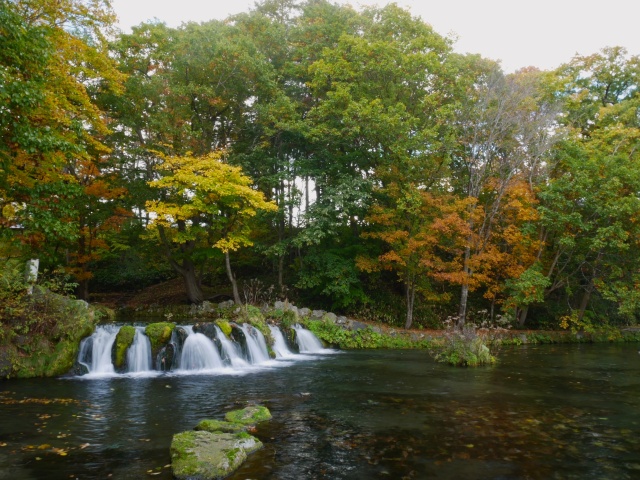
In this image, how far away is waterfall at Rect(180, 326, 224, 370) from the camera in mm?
11453

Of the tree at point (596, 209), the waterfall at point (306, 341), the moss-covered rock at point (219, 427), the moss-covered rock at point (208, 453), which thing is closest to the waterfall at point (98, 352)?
the moss-covered rock at point (219, 427)

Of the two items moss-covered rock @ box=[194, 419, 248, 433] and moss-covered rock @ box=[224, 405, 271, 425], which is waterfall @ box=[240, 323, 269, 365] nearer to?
moss-covered rock @ box=[224, 405, 271, 425]

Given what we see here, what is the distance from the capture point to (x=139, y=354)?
37.0 feet

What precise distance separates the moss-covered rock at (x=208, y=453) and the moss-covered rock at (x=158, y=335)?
6.49 metres

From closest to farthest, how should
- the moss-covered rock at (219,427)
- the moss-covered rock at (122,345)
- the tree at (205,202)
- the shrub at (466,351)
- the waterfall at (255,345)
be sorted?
1. the moss-covered rock at (219,427)
2. the moss-covered rock at (122,345)
3. the shrub at (466,351)
4. the waterfall at (255,345)
5. the tree at (205,202)

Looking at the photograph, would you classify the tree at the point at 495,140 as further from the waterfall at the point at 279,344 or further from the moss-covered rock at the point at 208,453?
the moss-covered rock at the point at 208,453

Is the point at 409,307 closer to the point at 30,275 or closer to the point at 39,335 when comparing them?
the point at 39,335

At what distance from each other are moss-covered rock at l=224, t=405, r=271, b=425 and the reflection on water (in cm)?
20

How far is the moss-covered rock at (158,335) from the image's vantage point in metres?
11.5

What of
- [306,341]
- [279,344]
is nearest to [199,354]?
[279,344]

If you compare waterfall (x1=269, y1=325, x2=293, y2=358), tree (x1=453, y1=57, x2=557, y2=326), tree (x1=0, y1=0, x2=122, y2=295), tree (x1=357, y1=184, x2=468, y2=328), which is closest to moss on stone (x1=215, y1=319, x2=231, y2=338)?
waterfall (x1=269, y1=325, x2=293, y2=358)

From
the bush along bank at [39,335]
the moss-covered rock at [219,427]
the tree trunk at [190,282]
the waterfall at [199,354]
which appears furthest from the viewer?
the tree trunk at [190,282]

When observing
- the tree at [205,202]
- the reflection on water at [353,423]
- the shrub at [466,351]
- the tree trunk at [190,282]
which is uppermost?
the tree at [205,202]

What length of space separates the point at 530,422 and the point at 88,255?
1922 cm
